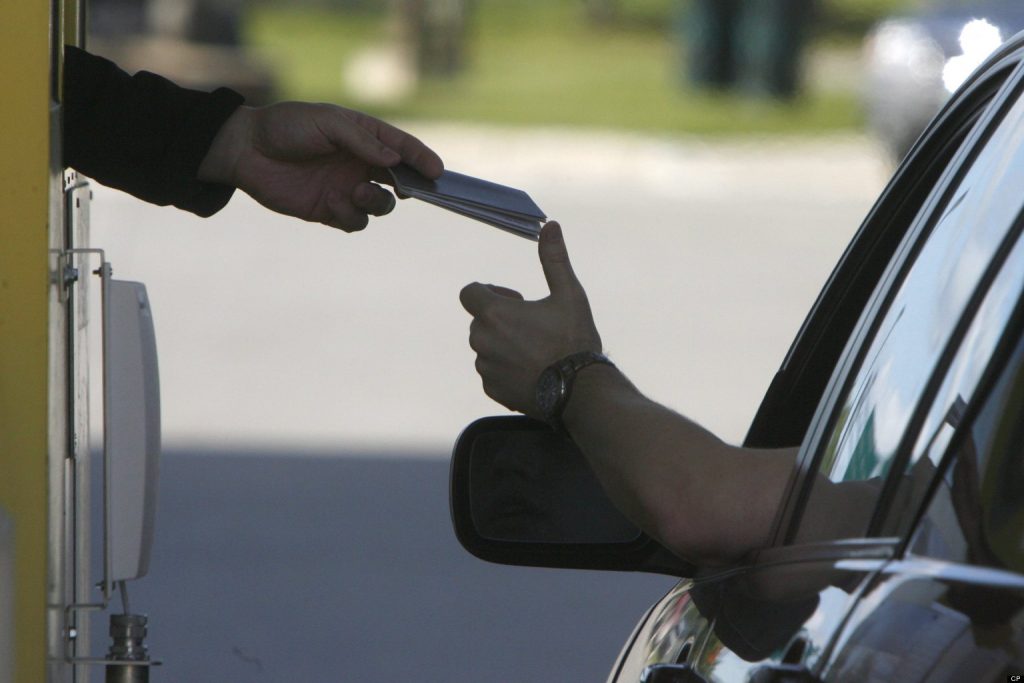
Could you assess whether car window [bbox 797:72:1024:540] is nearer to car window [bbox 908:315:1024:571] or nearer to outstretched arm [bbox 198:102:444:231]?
car window [bbox 908:315:1024:571]

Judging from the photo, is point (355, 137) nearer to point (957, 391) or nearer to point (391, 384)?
point (957, 391)

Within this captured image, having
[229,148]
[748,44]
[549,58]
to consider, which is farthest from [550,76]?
[229,148]

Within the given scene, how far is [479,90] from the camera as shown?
2384cm

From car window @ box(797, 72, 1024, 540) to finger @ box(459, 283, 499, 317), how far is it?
45 centimetres

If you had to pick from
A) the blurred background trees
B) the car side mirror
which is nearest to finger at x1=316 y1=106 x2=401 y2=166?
the car side mirror

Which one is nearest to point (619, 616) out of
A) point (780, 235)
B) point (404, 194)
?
point (404, 194)

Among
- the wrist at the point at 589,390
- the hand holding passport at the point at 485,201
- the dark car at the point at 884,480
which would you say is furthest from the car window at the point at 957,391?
the hand holding passport at the point at 485,201

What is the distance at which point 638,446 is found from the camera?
1741 millimetres

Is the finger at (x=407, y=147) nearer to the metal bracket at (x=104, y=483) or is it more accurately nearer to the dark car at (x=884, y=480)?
the dark car at (x=884, y=480)

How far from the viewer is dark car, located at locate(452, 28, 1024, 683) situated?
1.30m

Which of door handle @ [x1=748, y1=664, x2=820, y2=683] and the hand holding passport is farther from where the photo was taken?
Result: the hand holding passport

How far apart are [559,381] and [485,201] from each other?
32 cm

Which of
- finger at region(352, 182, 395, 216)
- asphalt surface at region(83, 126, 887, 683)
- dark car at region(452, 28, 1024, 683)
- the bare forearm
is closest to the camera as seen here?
dark car at region(452, 28, 1024, 683)

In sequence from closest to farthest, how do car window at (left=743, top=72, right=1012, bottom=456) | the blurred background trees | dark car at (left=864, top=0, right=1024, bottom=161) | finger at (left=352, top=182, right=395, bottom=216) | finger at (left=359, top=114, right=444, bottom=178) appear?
car window at (left=743, top=72, right=1012, bottom=456), finger at (left=359, top=114, right=444, bottom=178), finger at (left=352, top=182, right=395, bottom=216), dark car at (left=864, top=0, right=1024, bottom=161), the blurred background trees
